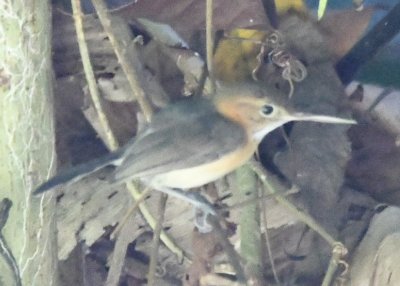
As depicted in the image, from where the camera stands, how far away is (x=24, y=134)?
1.05m

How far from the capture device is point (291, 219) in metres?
1.34

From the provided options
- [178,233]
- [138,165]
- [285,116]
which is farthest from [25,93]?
[178,233]

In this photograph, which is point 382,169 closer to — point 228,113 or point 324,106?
point 324,106

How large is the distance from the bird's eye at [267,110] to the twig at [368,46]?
1.32 ft

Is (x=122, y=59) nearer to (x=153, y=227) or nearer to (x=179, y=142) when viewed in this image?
(x=179, y=142)

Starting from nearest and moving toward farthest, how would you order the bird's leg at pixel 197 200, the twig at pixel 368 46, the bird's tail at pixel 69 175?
the bird's tail at pixel 69 175 → the bird's leg at pixel 197 200 → the twig at pixel 368 46

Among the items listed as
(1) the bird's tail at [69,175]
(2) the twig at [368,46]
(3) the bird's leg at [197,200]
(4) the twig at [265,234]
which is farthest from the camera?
(2) the twig at [368,46]

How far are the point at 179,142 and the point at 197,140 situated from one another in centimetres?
2

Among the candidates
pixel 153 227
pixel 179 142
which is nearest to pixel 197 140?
pixel 179 142

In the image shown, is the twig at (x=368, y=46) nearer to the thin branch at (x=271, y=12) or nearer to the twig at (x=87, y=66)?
the thin branch at (x=271, y=12)

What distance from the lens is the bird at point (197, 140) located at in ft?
3.34

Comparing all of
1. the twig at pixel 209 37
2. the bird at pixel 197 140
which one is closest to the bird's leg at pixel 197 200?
the bird at pixel 197 140

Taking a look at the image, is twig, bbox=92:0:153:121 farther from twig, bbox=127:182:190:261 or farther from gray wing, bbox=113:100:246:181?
twig, bbox=127:182:190:261

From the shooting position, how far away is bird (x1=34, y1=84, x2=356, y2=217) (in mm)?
1019
